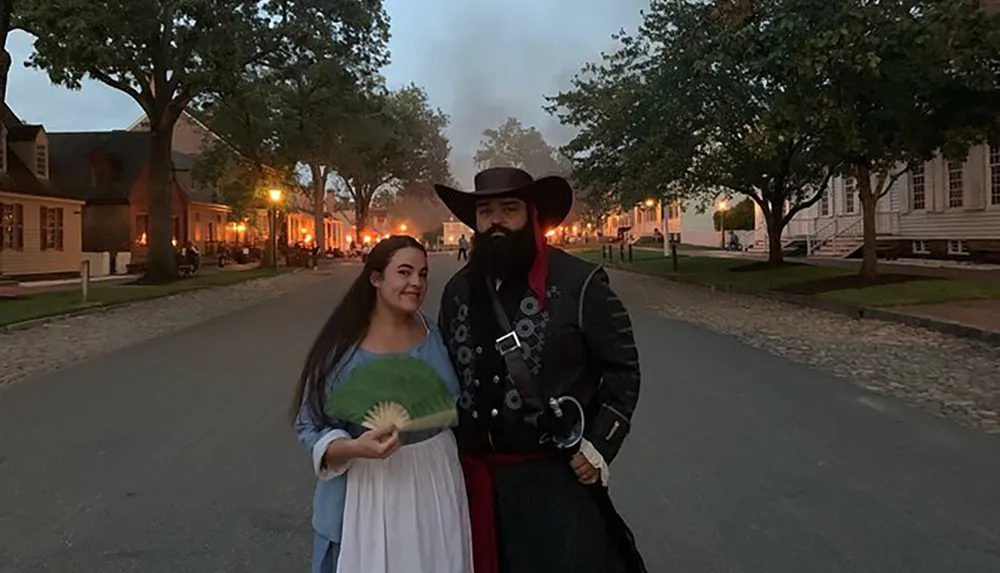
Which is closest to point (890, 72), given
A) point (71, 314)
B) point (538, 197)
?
point (71, 314)

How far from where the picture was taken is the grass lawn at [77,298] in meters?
18.6

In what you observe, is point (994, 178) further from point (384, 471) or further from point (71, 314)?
point (384, 471)

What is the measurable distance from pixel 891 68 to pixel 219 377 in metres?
15.2

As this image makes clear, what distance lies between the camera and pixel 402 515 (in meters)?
2.58

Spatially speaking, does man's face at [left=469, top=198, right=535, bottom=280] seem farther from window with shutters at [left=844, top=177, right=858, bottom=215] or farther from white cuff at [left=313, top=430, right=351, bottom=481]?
window with shutters at [left=844, top=177, right=858, bottom=215]

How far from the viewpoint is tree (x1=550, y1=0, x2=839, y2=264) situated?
1925 centimetres

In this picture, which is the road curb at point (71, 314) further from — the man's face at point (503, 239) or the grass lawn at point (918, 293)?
the man's face at point (503, 239)

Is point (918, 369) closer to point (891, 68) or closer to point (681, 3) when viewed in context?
point (891, 68)

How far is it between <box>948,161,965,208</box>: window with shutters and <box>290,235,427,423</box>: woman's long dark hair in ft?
103

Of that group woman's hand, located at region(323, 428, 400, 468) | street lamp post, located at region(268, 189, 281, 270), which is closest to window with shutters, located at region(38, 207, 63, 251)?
street lamp post, located at region(268, 189, 281, 270)

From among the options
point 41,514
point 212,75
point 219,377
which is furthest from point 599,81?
point 41,514

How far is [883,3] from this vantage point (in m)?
17.5

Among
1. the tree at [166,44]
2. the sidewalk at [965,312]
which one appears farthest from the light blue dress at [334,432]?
the tree at [166,44]

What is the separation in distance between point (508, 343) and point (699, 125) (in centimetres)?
2473
